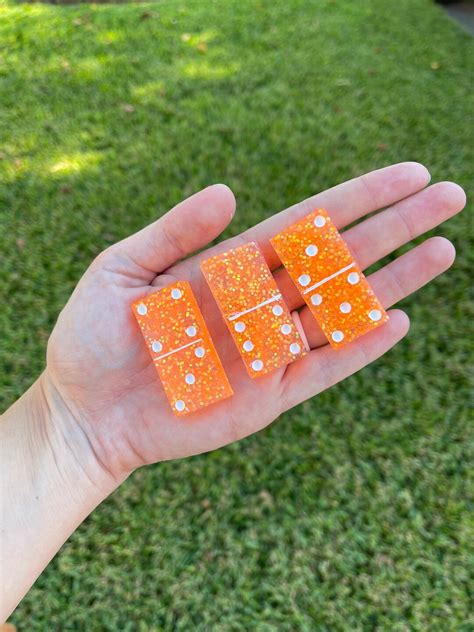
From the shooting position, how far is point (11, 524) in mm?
1895

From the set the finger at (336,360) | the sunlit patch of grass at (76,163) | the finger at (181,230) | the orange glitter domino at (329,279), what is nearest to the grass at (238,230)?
the sunlit patch of grass at (76,163)

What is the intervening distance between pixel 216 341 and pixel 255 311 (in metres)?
0.31

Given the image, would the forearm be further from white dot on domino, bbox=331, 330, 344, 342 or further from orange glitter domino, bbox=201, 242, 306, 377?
white dot on domino, bbox=331, 330, 344, 342

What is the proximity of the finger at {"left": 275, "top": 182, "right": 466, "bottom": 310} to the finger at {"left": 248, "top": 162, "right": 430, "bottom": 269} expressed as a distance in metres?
0.05

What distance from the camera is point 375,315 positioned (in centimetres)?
195

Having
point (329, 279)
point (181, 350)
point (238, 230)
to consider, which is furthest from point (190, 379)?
point (238, 230)

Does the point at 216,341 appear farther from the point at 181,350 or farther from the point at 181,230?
the point at 181,230

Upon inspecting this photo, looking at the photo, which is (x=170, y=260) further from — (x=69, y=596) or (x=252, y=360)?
(x=69, y=596)

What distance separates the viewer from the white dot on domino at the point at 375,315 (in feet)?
6.38

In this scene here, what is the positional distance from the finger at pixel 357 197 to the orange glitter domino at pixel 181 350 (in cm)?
46

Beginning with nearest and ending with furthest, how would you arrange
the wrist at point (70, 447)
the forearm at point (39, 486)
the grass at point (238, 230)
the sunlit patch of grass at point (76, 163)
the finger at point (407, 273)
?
1. the forearm at point (39, 486)
2. the wrist at point (70, 447)
3. the finger at point (407, 273)
4. the grass at point (238, 230)
5. the sunlit patch of grass at point (76, 163)

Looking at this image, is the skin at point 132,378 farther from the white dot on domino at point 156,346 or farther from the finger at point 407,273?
the white dot on domino at point 156,346

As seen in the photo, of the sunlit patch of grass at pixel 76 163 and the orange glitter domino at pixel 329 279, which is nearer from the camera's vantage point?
the orange glitter domino at pixel 329 279

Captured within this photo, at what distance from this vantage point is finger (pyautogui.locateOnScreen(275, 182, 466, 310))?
2111 millimetres
